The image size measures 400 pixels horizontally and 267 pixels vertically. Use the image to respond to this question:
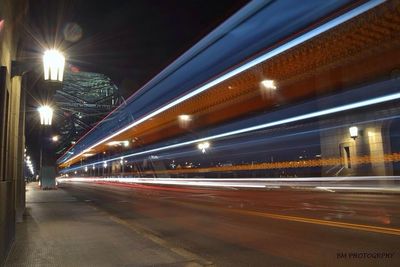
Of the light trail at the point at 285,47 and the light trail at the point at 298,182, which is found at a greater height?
the light trail at the point at 285,47

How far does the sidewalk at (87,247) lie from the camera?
715 cm

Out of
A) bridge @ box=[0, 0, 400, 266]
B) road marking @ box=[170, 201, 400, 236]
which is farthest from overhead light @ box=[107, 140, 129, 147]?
road marking @ box=[170, 201, 400, 236]

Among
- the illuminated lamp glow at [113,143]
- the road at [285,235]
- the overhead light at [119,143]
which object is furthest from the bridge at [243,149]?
the illuminated lamp glow at [113,143]

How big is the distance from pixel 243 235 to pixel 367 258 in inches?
143

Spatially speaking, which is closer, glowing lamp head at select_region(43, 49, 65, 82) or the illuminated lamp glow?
glowing lamp head at select_region(43, 49, 65, 82)

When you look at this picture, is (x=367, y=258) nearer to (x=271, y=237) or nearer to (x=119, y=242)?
(x=271, y=237)

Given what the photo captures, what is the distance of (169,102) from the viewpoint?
36.7m

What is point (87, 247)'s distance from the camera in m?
8.45

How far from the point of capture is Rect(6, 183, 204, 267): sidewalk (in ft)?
23.5

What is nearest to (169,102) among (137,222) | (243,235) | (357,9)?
(357,9)

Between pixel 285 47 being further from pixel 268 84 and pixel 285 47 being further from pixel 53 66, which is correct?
pixel 53 66

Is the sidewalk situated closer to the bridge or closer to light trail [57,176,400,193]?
the bridge

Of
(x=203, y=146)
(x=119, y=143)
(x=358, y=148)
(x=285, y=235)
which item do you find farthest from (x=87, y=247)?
(x=119, y=143)

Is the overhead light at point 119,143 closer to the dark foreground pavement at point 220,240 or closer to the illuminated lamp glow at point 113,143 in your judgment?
the illuminated lamp glow at point 113,143
